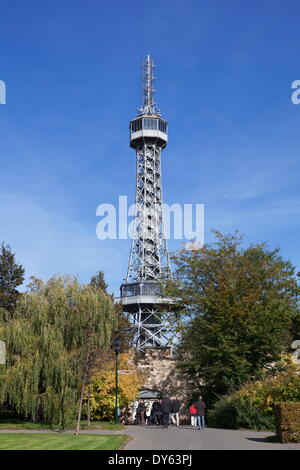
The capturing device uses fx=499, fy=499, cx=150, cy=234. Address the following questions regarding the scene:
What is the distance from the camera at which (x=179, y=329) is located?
34469 millimetres

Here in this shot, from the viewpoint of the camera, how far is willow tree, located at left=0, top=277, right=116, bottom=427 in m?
23.2

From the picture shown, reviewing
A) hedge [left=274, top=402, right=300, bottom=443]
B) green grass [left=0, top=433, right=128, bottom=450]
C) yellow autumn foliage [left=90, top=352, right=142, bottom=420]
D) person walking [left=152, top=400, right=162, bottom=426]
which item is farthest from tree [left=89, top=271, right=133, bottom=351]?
hedge [left=274, top=402, right=300, bottom=443]

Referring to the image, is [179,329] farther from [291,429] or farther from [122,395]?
[291,429]

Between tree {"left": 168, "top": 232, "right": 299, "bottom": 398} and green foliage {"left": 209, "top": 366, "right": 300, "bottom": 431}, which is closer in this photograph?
green foliage {"left": 209, "top": 366, "right": 300, "bottom": 431}

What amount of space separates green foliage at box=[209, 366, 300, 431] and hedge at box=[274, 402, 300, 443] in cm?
326

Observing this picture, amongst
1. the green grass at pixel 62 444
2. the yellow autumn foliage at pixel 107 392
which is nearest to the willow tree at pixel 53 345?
the yellow autumn foliage at pixel 107 392

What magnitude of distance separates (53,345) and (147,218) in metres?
71.7

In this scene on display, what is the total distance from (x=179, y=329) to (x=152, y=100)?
75686 millimetres

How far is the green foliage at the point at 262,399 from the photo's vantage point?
1825 centimetres

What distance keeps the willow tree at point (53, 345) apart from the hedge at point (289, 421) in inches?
357

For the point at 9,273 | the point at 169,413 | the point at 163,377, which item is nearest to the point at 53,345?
the point at 169,413

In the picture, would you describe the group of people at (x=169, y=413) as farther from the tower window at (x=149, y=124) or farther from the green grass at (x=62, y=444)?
the tower window at (x=149, y=124)

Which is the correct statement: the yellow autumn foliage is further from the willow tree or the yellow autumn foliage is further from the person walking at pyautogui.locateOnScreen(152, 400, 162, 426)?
the willow tree

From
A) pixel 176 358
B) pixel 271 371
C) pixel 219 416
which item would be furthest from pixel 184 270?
pixel 219 416
